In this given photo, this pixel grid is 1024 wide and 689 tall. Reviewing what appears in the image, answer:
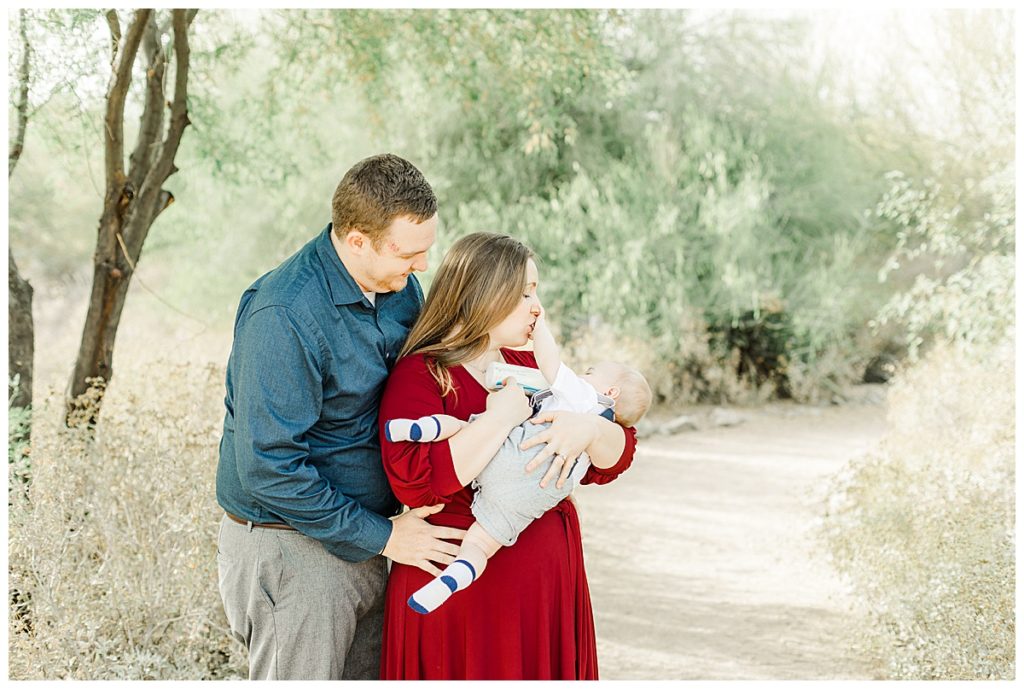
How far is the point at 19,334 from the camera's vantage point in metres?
4.57

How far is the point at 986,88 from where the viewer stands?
10531 mm

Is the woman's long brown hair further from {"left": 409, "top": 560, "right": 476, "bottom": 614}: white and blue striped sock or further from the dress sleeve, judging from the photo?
{"left": 409, "top": 560, "right": 476, "bottom": 614}: white and blue striped sock

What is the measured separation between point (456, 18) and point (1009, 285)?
16.8 ft

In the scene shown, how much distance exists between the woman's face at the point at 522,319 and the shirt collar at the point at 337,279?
366 mm

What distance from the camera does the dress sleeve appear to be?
2.36 metres

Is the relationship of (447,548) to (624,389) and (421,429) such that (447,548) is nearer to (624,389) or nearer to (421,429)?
(421,429)

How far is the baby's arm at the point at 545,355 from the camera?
8.84 feet

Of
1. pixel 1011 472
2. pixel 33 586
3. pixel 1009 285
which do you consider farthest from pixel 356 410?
pixel 1009 285

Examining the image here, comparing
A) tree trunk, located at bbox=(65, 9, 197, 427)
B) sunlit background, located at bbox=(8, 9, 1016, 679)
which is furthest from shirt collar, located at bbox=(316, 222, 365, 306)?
sunlit background, located at bbox=(8, 9, 1016, 679)

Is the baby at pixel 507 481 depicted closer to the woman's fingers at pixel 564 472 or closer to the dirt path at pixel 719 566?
the woman's fingers at pixel 564 472

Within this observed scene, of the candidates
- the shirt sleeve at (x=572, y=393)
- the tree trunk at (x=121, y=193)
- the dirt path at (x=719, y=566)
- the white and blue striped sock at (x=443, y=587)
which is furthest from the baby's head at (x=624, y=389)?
the tree trunk at (x=121, y=193)

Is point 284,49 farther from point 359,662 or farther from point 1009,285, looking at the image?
point 1009,285

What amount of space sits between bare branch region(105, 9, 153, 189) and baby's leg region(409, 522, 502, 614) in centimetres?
325

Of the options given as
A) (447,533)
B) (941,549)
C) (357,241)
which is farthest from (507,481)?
(941,549)
